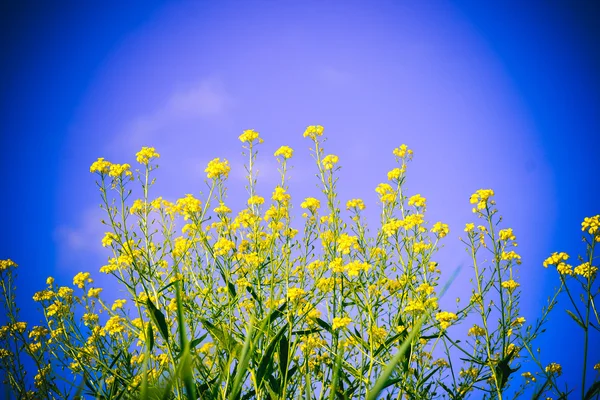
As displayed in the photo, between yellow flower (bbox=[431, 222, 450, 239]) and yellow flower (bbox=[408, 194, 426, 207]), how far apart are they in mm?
192

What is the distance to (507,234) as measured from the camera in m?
3.11

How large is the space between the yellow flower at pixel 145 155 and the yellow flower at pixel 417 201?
1.98 m

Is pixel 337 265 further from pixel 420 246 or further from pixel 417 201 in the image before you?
pixel 417 201

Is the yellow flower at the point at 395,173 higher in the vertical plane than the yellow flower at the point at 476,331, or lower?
higher

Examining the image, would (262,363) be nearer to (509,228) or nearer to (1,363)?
(509,228)

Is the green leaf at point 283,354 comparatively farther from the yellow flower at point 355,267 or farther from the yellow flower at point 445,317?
the yellow flower at point 445,317

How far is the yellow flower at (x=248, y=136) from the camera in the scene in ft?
10.2

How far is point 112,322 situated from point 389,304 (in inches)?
75.5

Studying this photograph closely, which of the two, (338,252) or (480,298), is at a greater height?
(338,252)

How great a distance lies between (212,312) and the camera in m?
2.38

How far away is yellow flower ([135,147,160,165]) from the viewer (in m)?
2.90

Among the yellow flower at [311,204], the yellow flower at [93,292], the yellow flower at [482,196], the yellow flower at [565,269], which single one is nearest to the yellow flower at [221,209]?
the yellow flower at [311,204]

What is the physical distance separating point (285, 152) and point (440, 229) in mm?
1350

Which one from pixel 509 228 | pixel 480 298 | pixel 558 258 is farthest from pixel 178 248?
pixel 558 258
